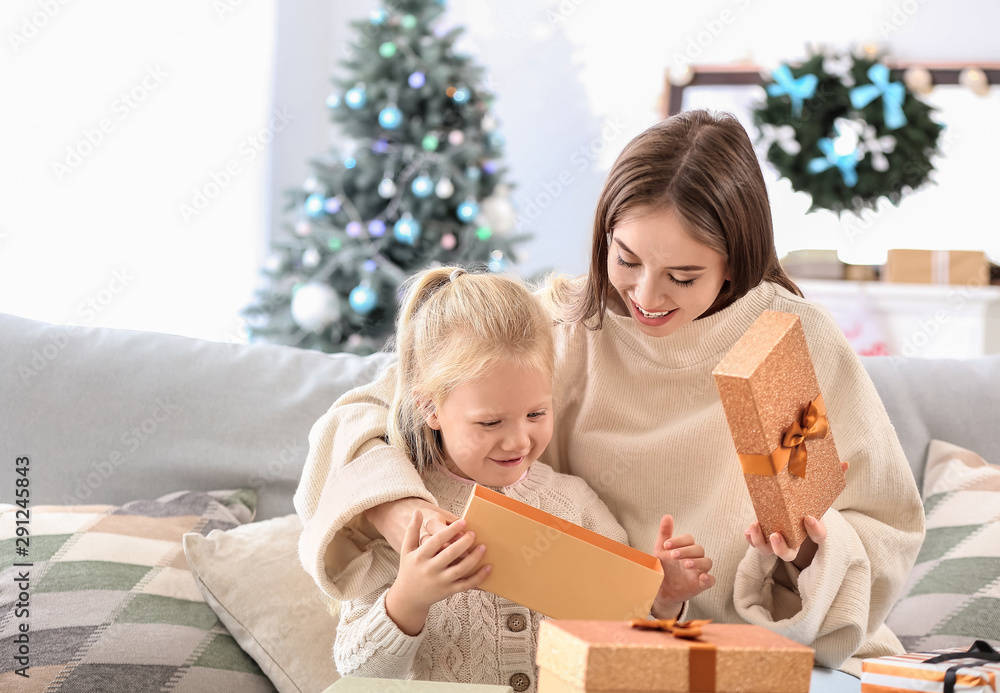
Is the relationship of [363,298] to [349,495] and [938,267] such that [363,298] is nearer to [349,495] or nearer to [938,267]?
[349,495]

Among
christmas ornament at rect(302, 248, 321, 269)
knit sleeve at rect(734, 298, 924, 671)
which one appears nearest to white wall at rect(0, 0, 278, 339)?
christmas ornament at rect(302, 248, 321, 269)

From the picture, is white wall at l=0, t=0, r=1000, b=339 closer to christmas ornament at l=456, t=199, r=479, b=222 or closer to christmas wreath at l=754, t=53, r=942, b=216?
christmas wreath at l=754, t=53, r=942, b=216

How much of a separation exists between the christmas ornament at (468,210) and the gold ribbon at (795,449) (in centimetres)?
249

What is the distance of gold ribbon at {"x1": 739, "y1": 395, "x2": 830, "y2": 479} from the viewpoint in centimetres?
87

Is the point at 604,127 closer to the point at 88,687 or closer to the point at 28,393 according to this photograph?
the point at 28,393

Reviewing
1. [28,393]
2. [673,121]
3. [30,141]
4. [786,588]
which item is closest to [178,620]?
[28,393]

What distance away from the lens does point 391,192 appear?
3350 millimetres

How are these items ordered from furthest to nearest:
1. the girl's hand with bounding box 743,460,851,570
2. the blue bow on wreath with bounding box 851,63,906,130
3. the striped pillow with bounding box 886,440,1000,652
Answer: the blue bow on wreath with bounding box 851,63,906,130 < the striped pillow with bounding box 886,440,1000,652 < the girl's hand with bounding box 743,460,851,570

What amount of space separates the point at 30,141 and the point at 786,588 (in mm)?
2808

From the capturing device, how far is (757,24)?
423 centimetres

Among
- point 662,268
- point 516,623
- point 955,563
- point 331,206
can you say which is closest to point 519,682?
point 516,623

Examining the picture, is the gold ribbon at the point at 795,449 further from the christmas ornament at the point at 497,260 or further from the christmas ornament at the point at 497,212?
the christmas ornament at the point at 497,212

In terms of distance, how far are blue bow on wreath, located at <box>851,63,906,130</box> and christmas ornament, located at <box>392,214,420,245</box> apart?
1.99 m

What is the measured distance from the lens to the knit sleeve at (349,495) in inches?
41.6
